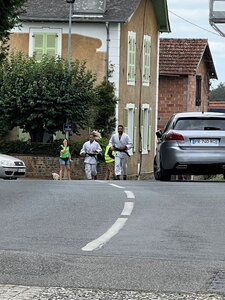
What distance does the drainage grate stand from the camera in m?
8.57

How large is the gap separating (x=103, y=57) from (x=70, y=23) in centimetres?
273

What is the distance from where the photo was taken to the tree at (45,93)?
134 ft

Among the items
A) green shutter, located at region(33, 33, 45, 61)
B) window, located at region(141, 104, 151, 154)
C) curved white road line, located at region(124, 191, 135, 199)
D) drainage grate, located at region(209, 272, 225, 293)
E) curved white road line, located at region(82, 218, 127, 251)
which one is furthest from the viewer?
window, located at region(141, 104, 151, 154)

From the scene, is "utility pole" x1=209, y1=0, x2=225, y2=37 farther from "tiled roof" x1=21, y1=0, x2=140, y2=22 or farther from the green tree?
the green tree

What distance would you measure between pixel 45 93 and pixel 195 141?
17.9 m

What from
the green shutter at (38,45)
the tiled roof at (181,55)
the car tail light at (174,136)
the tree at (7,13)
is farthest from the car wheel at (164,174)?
the tiled roof at (181,55)

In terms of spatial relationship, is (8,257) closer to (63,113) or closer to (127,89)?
(63,113)

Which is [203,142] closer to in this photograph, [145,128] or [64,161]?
[64,161]

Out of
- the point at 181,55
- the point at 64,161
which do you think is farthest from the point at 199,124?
the point at 181,55

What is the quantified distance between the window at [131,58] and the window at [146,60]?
6.80ft

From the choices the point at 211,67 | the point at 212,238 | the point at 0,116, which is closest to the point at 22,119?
the point at 0,116

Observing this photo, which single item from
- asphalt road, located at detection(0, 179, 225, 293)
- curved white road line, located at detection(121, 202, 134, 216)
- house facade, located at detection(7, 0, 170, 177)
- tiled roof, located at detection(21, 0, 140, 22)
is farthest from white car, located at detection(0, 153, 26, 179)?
curved white road line, located at detection(121, 202, 134, 216)

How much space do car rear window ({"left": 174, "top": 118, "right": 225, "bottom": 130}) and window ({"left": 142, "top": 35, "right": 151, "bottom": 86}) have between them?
2485 cm

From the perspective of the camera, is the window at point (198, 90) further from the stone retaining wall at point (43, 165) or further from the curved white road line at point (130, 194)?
the curved white road line at point (130, 194)
